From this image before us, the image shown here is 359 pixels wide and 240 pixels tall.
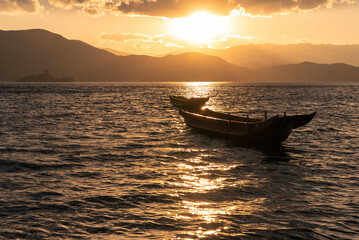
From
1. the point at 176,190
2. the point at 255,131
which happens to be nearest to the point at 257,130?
the point at 255,131

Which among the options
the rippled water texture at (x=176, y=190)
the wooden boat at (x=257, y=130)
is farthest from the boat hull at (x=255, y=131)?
the rippled water texture at (x=176, y=190)

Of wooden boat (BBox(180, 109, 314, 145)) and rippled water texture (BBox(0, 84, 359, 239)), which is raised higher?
wooden boat (BBox(180, 109, 314, 145))

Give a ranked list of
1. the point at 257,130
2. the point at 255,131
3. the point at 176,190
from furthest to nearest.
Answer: the point at 255,131 → the point at 257,130 → the point at 176,190

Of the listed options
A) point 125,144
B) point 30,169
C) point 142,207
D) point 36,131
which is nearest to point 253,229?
point 142,207

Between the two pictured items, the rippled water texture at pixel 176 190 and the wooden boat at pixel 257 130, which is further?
the wooden boat at pixel 257 130

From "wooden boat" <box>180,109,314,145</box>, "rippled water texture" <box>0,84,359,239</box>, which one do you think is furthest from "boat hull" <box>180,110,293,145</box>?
"rippled water texture" <box>0,84,359,239</box>

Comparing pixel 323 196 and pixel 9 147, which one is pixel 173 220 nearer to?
pixel 323 196

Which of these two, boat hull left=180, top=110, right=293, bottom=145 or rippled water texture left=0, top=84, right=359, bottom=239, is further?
boat hull left=180, top=110, right=293, bottom=145

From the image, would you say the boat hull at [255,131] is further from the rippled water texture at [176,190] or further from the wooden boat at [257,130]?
the rippled water texture at [176,190]

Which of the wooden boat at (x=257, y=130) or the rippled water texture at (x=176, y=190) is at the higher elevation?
A: the wooden boat at (x=257, y=130)

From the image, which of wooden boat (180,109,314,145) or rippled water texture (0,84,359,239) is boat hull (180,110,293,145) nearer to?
wooden boat (180,109,314,145)

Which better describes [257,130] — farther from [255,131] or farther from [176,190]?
[176,190]

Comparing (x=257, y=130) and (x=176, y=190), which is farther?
(x=257, y=130)

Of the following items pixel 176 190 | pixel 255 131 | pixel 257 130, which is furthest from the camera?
pixel 255 131
